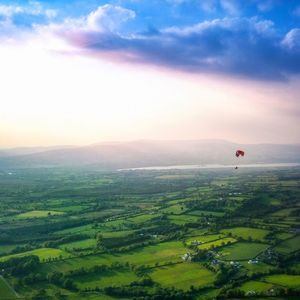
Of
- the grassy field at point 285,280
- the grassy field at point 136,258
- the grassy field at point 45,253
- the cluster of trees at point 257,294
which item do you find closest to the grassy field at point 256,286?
the cluster of trees at point 257,294

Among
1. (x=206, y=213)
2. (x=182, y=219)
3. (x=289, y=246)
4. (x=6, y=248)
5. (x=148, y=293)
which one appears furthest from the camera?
(x=206, y=213)

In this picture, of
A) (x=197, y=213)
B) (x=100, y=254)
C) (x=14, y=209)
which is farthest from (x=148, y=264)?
(x=14, y=209)

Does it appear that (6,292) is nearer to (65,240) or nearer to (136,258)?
(136,258)

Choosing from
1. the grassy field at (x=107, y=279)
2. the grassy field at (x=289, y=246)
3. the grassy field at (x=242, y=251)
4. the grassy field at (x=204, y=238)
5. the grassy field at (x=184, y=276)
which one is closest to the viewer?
the grassy field at (x=184, y=276)

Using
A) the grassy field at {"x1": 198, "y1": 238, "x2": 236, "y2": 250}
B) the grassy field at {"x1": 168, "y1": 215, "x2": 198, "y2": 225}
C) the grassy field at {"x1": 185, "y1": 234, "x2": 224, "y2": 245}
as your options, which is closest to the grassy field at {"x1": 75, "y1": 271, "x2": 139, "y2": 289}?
the grassy field at {"x1": 198, "y1": 238, "x2": 236, "y2": 250}

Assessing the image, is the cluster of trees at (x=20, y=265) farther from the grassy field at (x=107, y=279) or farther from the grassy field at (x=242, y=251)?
the grassy field at (x=242, y=251)

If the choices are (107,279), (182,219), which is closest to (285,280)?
(107,279)
